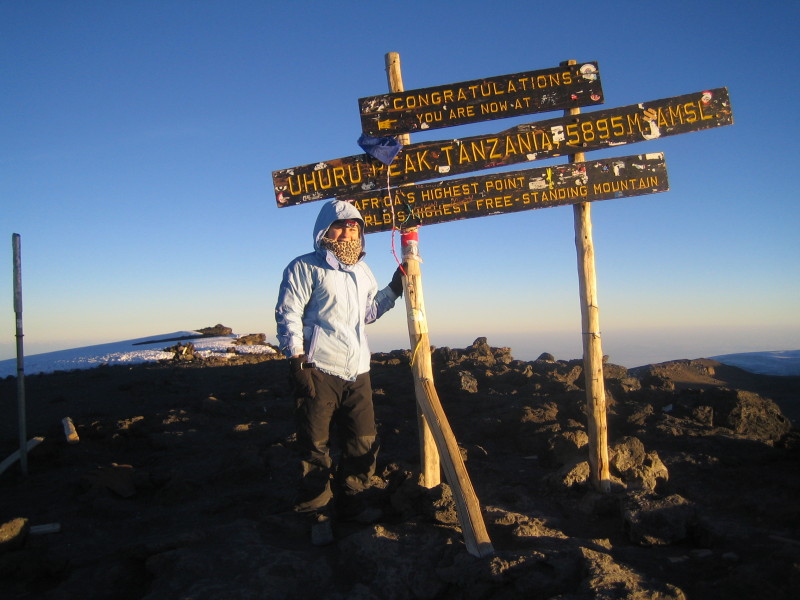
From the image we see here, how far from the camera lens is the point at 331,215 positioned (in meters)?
4.21

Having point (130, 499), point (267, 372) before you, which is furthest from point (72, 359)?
point (130, 499)

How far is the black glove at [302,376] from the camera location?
156 inches

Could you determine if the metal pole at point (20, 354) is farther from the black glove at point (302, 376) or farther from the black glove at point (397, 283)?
the black glove at point (397, 283)

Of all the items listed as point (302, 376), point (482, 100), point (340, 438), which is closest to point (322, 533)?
point (340, 438)

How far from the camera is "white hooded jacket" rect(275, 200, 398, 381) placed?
407cm

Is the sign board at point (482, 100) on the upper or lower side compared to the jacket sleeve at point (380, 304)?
upper

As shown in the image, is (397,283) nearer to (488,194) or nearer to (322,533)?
(488,194)

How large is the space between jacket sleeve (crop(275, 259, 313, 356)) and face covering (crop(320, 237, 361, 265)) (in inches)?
8.9

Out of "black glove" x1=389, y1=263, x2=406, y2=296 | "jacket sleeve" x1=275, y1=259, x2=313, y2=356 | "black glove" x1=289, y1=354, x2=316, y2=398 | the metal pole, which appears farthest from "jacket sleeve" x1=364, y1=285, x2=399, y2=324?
the metal pole

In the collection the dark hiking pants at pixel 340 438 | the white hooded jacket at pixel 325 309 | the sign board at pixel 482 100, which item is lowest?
the dark hiking pants at pixel 340 438

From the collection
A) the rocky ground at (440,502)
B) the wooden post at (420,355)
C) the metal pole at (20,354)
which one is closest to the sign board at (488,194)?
the wooden post at (420,355)

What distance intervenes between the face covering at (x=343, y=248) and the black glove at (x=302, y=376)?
777 millimetres

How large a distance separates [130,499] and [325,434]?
2.59m

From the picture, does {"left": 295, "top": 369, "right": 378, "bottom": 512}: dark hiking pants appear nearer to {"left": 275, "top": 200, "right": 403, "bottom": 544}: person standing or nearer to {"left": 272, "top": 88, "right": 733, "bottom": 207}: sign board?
{"left": 275, "top": 200, "right": 403, "bottom": 544}: person standing
